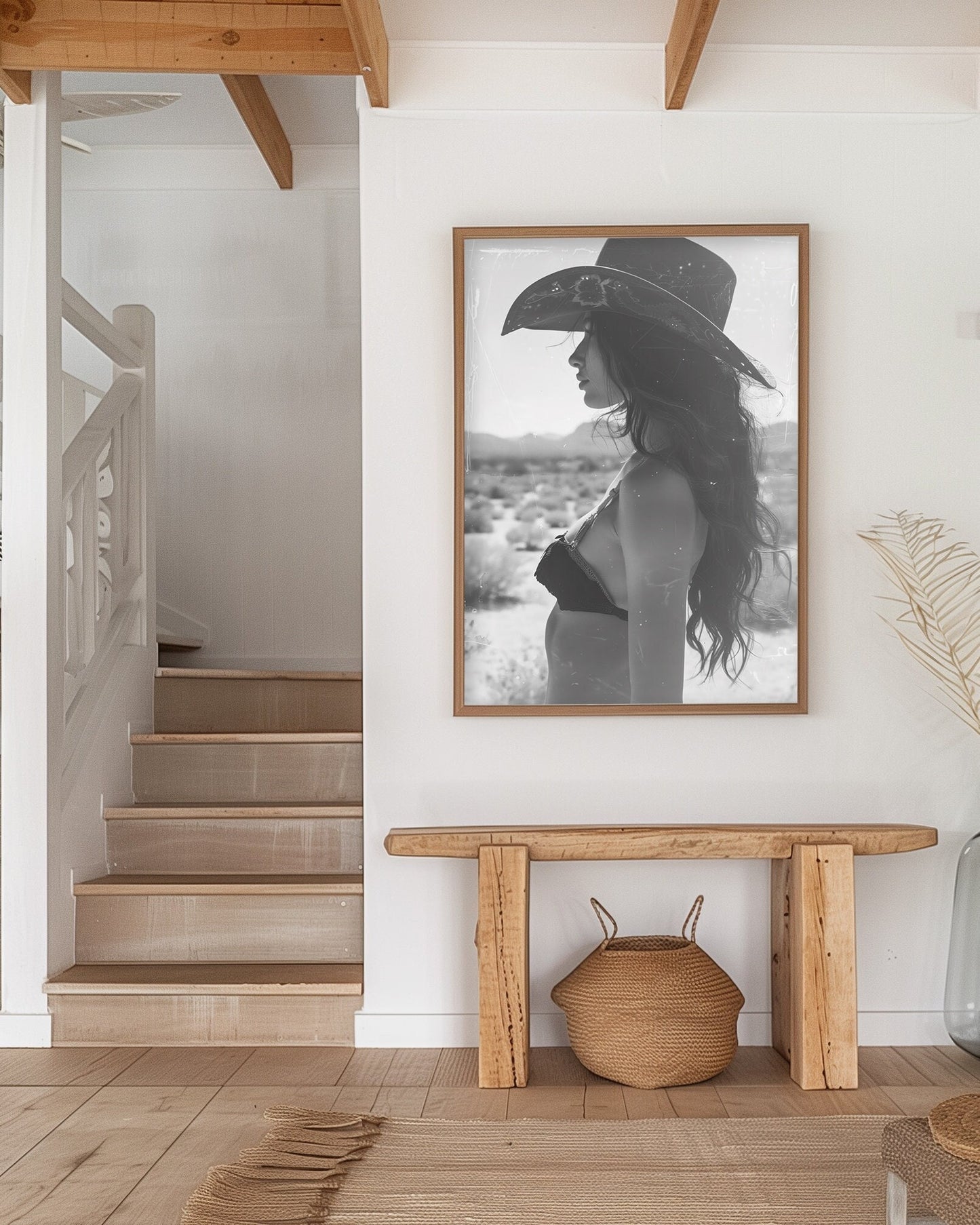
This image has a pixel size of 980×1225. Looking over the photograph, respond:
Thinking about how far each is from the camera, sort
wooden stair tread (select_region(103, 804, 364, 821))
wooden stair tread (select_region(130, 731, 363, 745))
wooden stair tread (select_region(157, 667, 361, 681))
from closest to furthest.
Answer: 1. wooden stair tread (select_region(103, 804, 364, 821))
2. wooden stair tread (select_region(130, 731, 363, 745))
3. wooden stair tread (select_region(157, 667, 361, 681))

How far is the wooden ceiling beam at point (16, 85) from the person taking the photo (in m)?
3.05

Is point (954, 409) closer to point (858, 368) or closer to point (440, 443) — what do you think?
point (858, 368)

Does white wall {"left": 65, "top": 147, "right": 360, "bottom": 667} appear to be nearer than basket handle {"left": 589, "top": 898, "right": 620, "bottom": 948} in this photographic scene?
No

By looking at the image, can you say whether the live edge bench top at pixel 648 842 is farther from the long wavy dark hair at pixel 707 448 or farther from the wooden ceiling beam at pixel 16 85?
the wooden ceiling beam at pixel 16 85

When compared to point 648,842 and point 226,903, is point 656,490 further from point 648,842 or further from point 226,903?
point 226,903

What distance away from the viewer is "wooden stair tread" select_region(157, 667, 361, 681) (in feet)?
13.1

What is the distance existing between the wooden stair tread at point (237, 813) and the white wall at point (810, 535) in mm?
283

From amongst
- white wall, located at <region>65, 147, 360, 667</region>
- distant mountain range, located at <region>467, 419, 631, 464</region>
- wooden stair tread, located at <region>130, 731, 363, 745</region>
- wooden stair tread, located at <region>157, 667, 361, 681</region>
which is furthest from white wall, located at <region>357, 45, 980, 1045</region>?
white wall, located at <region>65, 147, 360, 667</region>

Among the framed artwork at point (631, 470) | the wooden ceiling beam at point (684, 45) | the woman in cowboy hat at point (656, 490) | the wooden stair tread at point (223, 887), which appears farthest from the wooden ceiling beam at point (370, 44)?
the wooden stair tread at point (223, 887)

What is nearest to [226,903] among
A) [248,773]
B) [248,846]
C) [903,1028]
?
[248,846]

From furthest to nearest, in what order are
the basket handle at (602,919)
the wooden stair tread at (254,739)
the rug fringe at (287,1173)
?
the wooden stair tread at (254,739) < the basket handle at (602,919) < the rug fringe at (287,1173)

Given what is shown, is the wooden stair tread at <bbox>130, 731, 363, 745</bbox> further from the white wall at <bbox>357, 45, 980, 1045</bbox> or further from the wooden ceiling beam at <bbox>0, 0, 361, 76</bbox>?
the wooden ceiling beam at <bbox>0, 0, 361, 76</bbox>

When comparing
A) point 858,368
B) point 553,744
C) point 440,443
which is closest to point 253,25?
point 440,443

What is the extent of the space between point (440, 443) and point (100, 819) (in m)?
1.50
